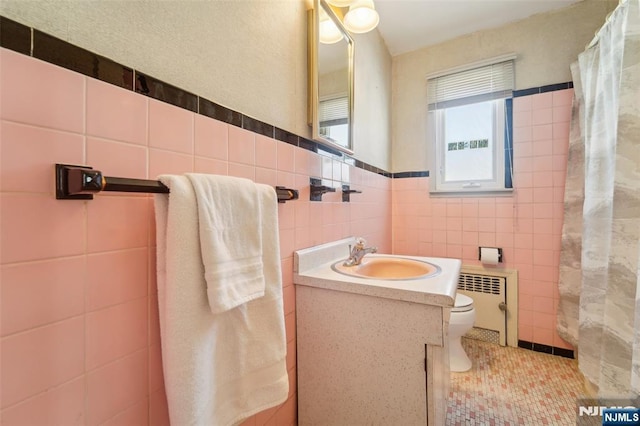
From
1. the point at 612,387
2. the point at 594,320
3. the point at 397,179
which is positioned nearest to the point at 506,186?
the point at 397,179

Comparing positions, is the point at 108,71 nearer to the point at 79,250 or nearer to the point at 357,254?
the point at 79,250

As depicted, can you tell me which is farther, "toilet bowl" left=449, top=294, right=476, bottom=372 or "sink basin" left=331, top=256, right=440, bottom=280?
"toilet bowl" left=449, top=294, right=476, bottom=372

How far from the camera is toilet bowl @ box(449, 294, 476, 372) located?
1.57 m

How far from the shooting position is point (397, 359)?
915 millimetres

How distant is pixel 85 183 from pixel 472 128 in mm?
2381

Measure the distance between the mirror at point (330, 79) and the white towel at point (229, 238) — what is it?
628mm

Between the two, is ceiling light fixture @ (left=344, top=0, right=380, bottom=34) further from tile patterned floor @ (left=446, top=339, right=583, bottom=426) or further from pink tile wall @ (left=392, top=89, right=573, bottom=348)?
tile patterned floor @ (left=446, top=339, right=583, bottom=426)

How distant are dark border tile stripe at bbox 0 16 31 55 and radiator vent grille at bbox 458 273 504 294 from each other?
7.54 feet

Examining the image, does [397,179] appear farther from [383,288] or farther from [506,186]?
[383,288]

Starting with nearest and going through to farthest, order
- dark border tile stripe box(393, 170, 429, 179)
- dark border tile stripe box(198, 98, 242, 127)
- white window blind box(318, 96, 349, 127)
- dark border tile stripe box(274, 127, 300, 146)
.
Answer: dark border tile stripe box(198, 98, 242, 127) < dark border tile stripe box(274, 127, 300, 146) < white window blind box(318, 96, 349, 127) < dark border tile stripe box(393, 170, 429, 179)

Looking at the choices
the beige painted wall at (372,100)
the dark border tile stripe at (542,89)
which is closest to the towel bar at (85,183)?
the beige painted wall at (372,100)

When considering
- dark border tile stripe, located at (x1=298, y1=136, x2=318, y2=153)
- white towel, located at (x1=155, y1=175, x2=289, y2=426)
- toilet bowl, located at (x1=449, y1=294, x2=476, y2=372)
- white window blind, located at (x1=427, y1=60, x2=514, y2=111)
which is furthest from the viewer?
white window blind, located at (x1=427, y1=60, x2=514, y2=111)

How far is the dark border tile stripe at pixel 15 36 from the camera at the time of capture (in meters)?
0.42

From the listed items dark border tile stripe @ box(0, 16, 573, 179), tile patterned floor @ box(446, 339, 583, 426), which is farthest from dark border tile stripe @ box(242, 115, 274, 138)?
tile patterned floor @ box(446, 339, 583, 426)
